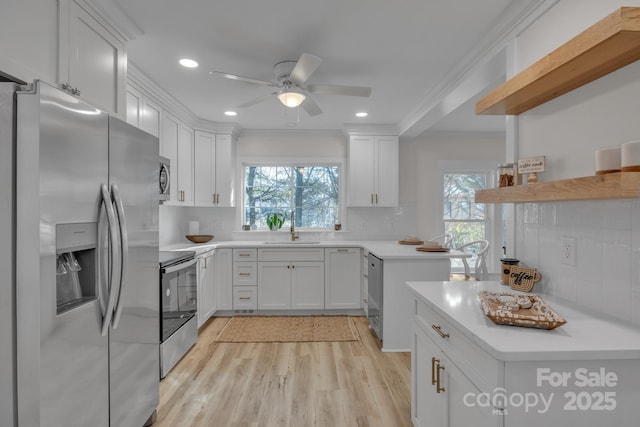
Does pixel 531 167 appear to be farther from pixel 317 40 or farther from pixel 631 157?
pixel 317 40

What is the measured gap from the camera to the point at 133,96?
2836 millimetres

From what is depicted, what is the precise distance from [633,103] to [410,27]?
1370 millimetres

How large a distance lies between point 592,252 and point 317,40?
80.9 inches

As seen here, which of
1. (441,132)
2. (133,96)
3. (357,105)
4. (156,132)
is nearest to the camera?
(133,96)

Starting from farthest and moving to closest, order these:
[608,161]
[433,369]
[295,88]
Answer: [295,88] < [433,369] < [608,161]

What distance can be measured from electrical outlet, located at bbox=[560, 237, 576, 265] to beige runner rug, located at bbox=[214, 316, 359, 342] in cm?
233

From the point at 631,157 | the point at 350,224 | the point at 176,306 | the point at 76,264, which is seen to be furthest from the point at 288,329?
the point at 631,157

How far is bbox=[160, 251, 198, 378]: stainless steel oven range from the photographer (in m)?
2.68

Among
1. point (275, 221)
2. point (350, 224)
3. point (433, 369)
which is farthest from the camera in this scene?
point (350, 224)

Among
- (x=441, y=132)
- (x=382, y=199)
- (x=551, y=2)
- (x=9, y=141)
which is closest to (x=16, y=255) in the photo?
(x=9, y=141)

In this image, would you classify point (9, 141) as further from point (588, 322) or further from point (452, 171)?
point (452, 171)

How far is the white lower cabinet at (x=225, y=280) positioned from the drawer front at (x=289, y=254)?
1.33 feet

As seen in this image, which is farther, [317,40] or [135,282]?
[317,40]

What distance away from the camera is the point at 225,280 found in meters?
4.28
